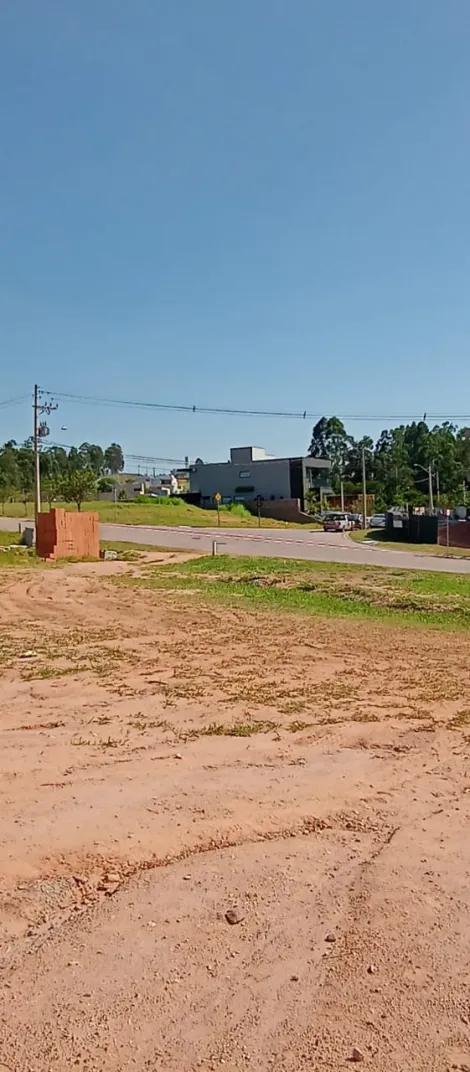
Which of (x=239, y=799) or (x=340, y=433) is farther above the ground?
(x=340, y=433)

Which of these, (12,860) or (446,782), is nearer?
(12,860)

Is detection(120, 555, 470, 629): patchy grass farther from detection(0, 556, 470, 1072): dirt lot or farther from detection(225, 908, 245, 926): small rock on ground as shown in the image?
detection(225, 908, 245, 926): small rock on ground

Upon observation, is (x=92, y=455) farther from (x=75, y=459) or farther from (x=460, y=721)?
(x=460, y=721)

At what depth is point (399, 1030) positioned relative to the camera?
2.83 m

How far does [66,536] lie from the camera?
105 feet

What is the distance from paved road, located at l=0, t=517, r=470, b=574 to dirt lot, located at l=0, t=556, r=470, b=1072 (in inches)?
769

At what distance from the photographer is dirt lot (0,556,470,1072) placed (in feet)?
9.26

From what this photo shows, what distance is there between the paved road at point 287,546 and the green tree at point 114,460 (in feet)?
361

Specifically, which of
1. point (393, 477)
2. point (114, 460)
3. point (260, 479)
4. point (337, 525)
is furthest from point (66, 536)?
point (114, 460)

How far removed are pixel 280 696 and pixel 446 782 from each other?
9.28 ft

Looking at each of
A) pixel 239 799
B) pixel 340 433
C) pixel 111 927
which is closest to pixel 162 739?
pixel 239 799

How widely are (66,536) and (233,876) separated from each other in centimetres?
2881

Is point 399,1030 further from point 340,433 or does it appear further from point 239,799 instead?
point 340,433

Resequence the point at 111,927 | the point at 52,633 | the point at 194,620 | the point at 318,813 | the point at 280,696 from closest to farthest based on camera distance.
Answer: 1. the point at 111,927
2. the point at 318,813
3. the point at 280,696
4. the point at 52,633
5. the point at 194,620
